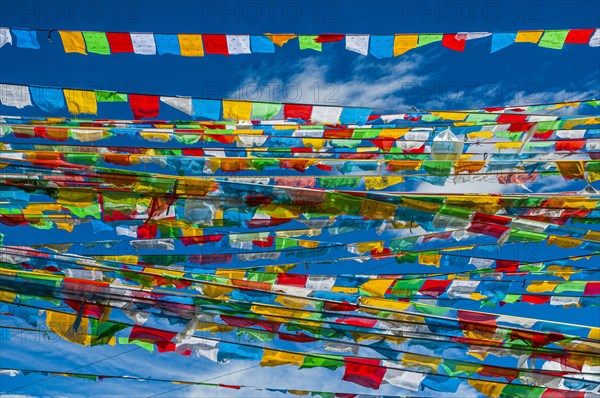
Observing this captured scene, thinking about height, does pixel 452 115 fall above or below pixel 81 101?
above

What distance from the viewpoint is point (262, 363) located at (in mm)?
7797

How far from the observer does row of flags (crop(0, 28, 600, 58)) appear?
27.6 ft

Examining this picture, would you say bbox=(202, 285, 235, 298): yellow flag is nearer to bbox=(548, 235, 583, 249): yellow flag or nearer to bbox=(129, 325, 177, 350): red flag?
bbox=(129, 325, 177, 350): red flag

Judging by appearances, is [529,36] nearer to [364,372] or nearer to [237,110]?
[237,110]

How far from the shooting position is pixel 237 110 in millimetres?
8156

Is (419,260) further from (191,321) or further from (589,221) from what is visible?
(191,321)

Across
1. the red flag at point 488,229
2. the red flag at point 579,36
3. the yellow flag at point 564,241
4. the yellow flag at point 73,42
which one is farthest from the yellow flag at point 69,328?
the red flag at point 579,36

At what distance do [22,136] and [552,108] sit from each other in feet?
23.3

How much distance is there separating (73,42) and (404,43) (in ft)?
14.4

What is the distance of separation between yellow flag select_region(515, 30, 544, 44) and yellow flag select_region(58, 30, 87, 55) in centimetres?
584

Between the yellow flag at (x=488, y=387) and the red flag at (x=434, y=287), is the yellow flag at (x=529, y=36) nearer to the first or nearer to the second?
the red flag at (x=434, y=287)

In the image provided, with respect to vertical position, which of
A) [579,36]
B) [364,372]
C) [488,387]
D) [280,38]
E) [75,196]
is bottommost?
[488,387]

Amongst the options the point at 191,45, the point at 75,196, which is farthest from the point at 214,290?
the point at 191,45

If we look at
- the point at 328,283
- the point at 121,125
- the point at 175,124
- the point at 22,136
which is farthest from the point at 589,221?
the point at 22,136
